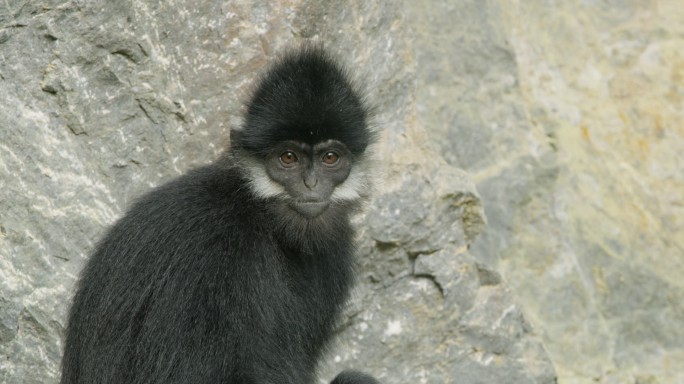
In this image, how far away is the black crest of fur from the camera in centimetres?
531

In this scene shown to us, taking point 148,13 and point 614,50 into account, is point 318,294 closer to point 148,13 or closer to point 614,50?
point 148,13

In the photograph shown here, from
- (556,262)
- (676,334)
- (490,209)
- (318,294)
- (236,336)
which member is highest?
(236,336)

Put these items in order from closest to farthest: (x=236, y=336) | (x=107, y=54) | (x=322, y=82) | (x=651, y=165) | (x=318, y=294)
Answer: (x=236, y=336)
(x=322, y=82)
(x=318, y=294)
(x=107, y=54)
(x=651, y=165)

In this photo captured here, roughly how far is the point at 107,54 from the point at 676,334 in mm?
7084

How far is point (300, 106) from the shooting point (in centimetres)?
529

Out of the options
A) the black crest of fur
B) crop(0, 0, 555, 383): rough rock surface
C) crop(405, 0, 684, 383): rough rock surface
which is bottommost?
crop(405, 0, 684, 383): rough rock surface

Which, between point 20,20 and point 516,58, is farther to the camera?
point 516,58

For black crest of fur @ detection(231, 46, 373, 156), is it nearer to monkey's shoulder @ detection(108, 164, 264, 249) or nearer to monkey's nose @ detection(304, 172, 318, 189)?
monkey's nose @ detection(304, 172, 318, 189)

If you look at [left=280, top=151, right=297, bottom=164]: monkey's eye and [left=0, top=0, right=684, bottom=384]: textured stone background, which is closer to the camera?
[left=280, top=151, right=297, bottom=164]: monkey's eye

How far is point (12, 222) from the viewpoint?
6.21 m

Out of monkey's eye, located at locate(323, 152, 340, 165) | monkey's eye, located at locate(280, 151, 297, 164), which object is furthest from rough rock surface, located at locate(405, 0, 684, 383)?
monkey's eye, located at locate(280, 151, 297, 164)

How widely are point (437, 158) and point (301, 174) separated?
257 cm

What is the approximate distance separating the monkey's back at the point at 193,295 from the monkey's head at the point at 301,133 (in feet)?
0.67

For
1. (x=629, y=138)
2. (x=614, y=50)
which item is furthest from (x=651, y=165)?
(x=614, y=50)
